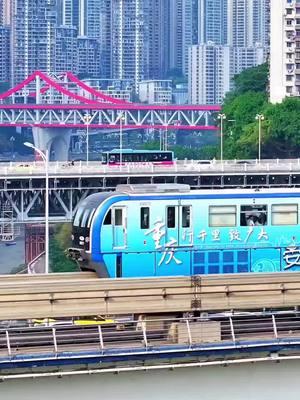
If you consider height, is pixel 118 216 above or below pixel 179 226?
above

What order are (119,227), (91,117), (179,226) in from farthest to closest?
(91,117) → (179,226) → (119,227)

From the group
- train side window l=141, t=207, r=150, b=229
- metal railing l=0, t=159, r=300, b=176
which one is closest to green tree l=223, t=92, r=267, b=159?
metal railing l=0, t=159, r=300, b=176

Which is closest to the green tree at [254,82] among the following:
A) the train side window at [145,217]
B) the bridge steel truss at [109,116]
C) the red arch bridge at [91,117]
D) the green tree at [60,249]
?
the red arch bridge at [91,117]

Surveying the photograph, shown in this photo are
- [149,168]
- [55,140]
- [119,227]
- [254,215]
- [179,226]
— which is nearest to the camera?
[119,227]

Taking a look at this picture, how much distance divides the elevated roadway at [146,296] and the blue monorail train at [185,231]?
6.85 meters

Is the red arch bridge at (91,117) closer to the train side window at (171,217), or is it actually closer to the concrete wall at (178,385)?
the train side window at (171,217)

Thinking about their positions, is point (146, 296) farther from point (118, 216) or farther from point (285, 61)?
point (285, 61)

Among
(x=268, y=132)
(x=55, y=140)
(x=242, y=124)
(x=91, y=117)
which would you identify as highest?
(x=242, y=124)

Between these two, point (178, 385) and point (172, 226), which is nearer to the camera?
point (178, 385)

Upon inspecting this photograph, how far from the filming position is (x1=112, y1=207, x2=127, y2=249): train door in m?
30.7

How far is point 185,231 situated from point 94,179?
48.0m

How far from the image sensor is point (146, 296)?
2281 centimetres

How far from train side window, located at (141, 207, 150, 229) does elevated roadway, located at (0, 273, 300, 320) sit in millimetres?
7211

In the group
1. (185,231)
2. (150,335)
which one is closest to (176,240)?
(185,231)
